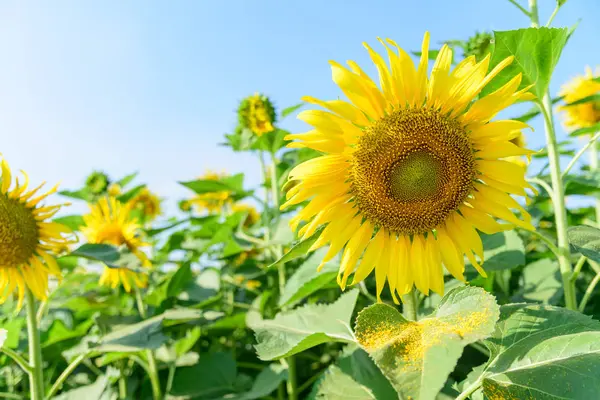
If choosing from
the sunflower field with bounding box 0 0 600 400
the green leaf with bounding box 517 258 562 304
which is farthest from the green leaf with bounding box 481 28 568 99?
the green leaf with bounding box 517 258 562 304

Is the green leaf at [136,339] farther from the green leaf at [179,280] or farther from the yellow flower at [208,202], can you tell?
the yellow flower at [208,202]

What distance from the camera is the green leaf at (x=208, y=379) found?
3066mm

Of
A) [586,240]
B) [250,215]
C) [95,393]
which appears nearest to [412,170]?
[586,240]

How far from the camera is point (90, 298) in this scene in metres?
4.01

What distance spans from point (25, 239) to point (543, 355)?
234 centimetres

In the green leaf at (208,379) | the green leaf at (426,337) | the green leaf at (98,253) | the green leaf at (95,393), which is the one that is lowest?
the green leaf at (208,379)

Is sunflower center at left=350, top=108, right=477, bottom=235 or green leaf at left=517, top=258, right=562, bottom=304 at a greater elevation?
sunflower center at left=350, top=108, right=477, bottom=235

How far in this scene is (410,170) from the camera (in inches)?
71.0

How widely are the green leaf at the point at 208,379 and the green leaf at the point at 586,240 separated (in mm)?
2000

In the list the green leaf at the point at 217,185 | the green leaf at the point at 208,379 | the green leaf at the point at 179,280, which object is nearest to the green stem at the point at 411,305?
the green leaf at the point at 208,379

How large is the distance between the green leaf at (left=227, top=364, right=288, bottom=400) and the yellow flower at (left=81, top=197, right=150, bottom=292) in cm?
129

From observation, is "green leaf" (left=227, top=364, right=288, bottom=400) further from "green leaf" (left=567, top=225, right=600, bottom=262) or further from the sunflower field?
"green leaf" (left=567, top=225, right=600, bottom=262)

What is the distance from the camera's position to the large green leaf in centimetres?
194

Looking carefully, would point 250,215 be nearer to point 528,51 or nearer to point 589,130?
point 589,130
